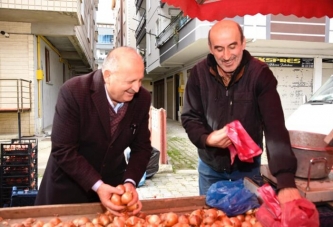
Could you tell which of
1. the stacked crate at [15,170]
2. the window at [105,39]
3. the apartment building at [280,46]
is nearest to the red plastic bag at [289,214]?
the stacked crate at [15,170]

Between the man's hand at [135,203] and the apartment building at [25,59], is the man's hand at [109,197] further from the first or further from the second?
the apartment building at [25,59]

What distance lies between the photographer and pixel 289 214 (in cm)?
159

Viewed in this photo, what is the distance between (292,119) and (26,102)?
336 inches

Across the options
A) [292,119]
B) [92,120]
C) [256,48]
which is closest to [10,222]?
[92,120]

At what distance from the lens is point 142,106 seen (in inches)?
92.2

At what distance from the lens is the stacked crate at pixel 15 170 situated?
417 centimetres

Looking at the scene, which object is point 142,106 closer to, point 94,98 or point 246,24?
point 94,98

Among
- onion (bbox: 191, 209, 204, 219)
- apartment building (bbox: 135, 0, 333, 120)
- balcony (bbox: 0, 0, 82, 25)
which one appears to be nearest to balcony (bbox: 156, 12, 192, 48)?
apartment building (bbox: 135, 0, 333, 120)

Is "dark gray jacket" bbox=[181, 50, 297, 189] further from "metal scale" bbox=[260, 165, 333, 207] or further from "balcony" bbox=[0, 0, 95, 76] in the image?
"balcony" bbox=[0, 0, 95, 76]

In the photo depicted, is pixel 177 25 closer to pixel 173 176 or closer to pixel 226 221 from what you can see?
pixel 173 176

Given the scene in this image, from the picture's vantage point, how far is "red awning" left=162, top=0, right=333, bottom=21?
3.50 m

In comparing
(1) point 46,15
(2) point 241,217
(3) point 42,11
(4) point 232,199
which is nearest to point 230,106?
(4) point 232,199

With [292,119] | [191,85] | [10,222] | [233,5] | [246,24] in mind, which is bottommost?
[10,222]

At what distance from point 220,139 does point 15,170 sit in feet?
10.7
